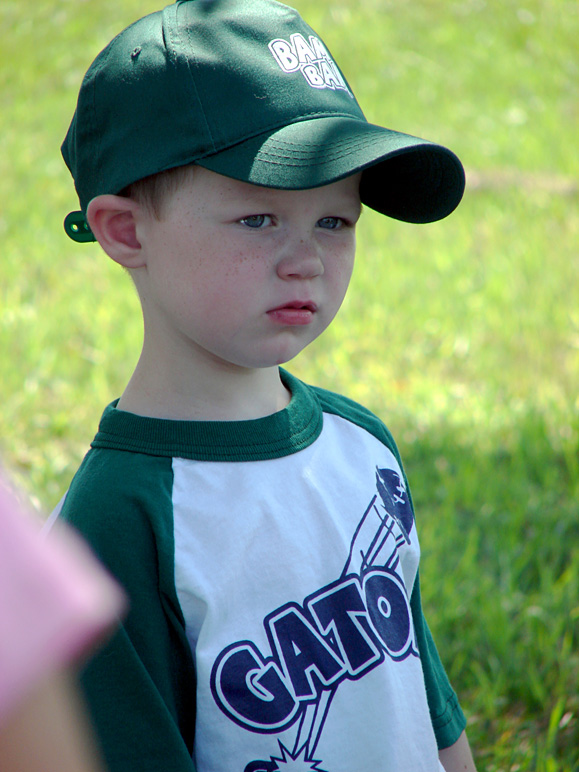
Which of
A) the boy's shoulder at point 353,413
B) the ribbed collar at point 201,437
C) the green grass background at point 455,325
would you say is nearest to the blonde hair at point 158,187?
the ribbed collar at point 201,437

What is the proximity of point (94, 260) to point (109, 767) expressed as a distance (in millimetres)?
4178

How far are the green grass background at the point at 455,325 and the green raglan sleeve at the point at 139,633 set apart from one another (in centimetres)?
121

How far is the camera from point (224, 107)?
1128 millimetres

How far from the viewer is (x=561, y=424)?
3.48 m

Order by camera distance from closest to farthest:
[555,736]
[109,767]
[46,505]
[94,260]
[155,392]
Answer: [109,767] < [155,392] < [555,736] < [46,505] < [94,260]

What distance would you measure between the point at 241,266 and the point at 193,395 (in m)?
0.21

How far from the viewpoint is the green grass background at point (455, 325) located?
244 cm

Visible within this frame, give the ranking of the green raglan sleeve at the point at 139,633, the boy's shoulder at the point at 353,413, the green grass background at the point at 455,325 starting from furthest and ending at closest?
the green grass background at the point at 455,325
the boy's shoulder at the point at 353,413
the green raglan sleeve at the point at 139,633

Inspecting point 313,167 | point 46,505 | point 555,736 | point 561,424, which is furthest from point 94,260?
point 313,167

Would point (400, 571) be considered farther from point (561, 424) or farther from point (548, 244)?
point (548, 244)

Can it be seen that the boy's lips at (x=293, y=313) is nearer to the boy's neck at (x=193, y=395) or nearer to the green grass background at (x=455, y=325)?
the boy's neck at (x=193, y=395)

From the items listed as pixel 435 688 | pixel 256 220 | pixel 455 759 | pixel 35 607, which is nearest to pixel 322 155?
pixel 256 220

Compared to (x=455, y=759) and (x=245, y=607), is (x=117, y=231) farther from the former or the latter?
(x=455, y=759)

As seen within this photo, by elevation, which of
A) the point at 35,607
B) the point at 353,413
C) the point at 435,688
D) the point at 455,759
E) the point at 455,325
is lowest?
the point at 455,759
